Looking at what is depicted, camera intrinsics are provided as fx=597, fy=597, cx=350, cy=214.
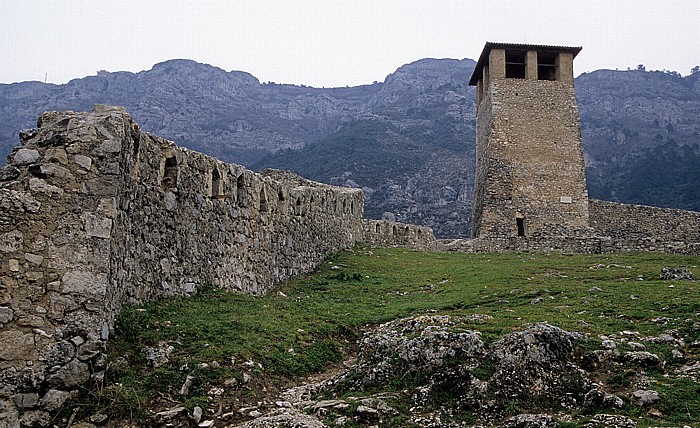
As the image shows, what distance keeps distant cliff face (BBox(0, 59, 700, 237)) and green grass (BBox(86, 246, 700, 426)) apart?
47689mm

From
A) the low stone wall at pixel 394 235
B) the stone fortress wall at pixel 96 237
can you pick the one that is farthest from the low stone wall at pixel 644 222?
the stone fortress wall at pixel 96 237

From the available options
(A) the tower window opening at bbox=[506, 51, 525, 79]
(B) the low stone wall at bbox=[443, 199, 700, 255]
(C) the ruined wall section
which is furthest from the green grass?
(A) the tower window opening at bbox=[506, 51, 525, 79]

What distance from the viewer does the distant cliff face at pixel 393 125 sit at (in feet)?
226

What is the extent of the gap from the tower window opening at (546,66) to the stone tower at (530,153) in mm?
361

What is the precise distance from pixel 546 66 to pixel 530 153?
5969 mm

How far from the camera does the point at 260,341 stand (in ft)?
26.6

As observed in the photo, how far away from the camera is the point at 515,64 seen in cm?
3572

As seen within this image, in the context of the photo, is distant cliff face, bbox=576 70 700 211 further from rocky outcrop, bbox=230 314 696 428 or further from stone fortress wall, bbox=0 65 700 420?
rocky outcrop, bbox=230 314 696 428

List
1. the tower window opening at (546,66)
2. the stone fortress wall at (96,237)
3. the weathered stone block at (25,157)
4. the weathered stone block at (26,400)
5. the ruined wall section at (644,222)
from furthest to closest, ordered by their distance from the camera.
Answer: the tower window opening at (546,66) < the ruined wall section at (644,222) < the weathered stone block at (25,157) < the stone fortress wall at (96,237) < the weathered stone block at (26,400)

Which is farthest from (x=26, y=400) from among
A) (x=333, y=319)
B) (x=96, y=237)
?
(x=333, y=319)

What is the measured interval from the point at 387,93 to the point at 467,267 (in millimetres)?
103594

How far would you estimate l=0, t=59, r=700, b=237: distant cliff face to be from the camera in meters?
69.0

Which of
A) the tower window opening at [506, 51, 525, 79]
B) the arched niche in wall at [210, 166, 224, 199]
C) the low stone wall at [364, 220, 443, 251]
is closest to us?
the arched niche in wall at [210, 166, 224, 199]

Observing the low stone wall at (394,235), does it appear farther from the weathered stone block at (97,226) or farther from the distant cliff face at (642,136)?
the distant cliff face at (642,136)
